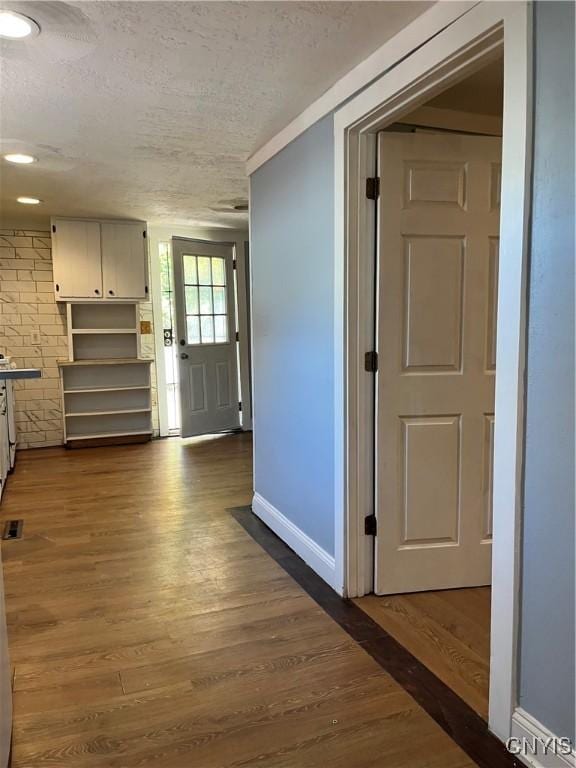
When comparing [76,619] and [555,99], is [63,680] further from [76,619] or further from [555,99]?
[555,99]

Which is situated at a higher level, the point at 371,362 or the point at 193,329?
the point at 193,329

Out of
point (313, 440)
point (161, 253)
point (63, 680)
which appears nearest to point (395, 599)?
point (313, 440)

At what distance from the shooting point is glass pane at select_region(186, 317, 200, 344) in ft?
19.4

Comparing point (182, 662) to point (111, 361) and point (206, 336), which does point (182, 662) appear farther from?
A: point (206, 336)

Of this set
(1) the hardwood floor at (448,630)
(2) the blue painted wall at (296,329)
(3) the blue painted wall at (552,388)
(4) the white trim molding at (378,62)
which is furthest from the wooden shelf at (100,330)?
(3) the blue painted wall at (552,388)

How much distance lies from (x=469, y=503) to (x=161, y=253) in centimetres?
461

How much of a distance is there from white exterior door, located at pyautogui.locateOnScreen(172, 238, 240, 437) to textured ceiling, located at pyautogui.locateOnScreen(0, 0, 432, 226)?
2.00 meters

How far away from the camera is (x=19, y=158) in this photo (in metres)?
3.36

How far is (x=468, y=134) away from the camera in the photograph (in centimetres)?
246

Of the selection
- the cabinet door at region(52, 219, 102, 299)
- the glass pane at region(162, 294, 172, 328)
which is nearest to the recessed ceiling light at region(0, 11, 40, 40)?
the cabinet door at region(52, 219, 102, 299)

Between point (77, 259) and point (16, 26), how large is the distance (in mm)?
3758

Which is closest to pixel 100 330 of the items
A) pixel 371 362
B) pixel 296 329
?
pixel 296 329

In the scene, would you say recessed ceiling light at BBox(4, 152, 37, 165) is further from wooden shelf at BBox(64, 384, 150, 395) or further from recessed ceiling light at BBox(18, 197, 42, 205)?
wooden shelf at BBox(64, 384, 150, 395)

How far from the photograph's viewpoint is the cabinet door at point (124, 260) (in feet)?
18.1
